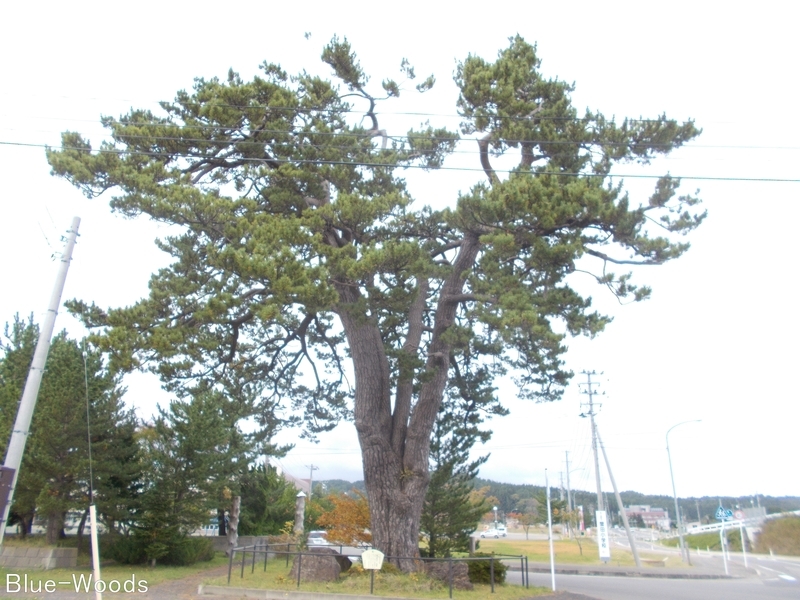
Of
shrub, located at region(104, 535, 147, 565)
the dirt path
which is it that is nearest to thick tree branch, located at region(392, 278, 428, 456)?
the dirt path

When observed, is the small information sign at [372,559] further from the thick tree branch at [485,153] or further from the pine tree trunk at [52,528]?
the pine tree trunk at [52,528]

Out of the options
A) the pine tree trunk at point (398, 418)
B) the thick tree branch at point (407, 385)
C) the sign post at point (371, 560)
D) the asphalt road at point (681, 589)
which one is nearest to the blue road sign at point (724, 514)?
the asphalt road at point (681, 589)

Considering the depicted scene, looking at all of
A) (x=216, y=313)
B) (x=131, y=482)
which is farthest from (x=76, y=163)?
(x=131, y=482)

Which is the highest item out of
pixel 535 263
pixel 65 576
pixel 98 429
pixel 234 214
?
pixel 234 214

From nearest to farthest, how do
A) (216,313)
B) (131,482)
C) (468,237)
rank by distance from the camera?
(216,313), (468,237), (131,482)

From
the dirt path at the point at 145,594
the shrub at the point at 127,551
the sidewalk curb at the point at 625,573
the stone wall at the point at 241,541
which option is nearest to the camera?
the dirt path at the point at 145,594

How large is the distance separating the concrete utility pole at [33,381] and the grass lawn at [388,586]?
6918 mm

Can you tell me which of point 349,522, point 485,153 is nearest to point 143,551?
point 349,522

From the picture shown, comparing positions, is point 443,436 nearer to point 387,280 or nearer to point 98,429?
point 387,280

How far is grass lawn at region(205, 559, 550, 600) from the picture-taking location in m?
13.2

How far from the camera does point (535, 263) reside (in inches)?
500

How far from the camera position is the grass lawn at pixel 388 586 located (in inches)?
519

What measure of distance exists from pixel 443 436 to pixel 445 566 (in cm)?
628

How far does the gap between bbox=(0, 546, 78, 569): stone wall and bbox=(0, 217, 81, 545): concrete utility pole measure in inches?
393
